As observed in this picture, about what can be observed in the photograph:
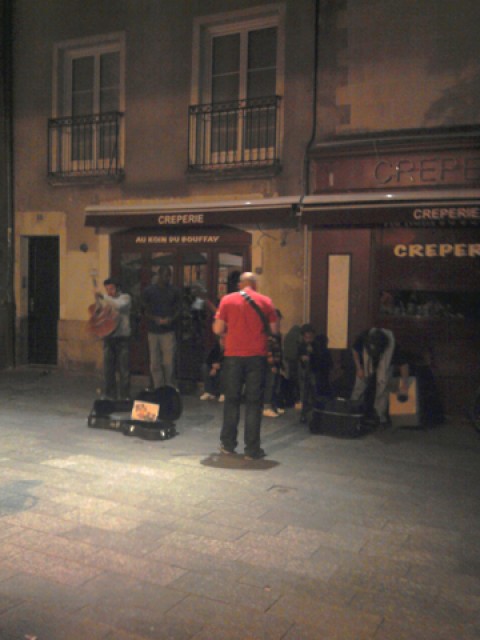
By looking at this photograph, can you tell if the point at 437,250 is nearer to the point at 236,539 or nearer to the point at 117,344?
the point at 117,344

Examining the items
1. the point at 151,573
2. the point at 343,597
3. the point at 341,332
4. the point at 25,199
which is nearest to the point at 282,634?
the point at 343,597

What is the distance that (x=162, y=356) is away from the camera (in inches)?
376

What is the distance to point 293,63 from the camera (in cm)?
1009

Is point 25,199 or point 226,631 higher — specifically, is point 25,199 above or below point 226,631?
above

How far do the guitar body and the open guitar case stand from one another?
135 cm

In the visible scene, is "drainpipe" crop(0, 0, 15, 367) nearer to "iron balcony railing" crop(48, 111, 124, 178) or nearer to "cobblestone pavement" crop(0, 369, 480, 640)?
"iron balcony railing" crop(48, 111, 124, 178)

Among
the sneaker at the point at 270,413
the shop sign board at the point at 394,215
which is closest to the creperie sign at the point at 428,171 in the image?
the shop sign board at the point at 394,215

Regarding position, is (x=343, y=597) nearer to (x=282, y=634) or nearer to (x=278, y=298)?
(x=282, y=634)

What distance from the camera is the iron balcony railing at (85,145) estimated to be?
11.6m

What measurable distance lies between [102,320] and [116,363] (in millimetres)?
754

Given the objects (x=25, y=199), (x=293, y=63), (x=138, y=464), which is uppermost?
(x=293, y=63)

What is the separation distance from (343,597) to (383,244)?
6.35 meters

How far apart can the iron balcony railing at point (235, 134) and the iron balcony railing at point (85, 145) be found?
4.91 ft

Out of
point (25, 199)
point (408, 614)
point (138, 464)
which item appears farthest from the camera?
point (25, 199)
